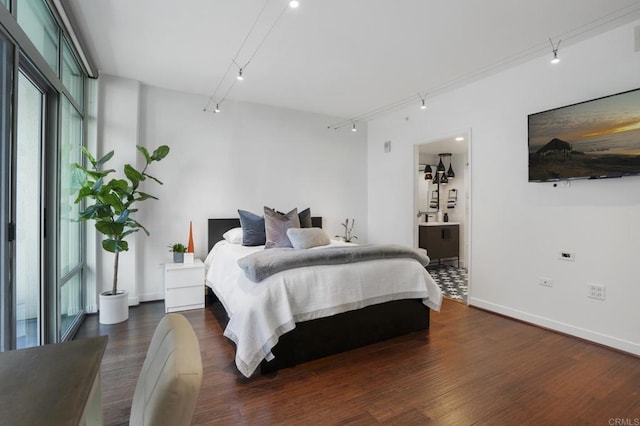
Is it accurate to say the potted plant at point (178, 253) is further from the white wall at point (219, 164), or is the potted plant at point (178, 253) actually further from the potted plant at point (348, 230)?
the potted plant at point (348, 230)

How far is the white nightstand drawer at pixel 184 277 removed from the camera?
3.69 metres

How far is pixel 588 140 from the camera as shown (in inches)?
115

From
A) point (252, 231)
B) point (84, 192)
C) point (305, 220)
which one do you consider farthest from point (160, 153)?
point (305, 220)

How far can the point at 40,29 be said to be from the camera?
2.19 m

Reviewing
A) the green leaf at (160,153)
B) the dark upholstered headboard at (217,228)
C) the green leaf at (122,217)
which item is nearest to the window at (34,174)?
the green leaf at (122,217)

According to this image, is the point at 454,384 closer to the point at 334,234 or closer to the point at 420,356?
the point at 420,356

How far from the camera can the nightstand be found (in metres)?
3.69

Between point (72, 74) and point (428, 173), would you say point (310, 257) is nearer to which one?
point (72, 74)

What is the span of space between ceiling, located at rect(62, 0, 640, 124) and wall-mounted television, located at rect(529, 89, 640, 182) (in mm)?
656

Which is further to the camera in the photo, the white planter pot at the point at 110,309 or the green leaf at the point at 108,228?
the white planter pot at the point at 110,309

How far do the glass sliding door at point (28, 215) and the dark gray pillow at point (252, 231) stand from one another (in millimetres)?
2018

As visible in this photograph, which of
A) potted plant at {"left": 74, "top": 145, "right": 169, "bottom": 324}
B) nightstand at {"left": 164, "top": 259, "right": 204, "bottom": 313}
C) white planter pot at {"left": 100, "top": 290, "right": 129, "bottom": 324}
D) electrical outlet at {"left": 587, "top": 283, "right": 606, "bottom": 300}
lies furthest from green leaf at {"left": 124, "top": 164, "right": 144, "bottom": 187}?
electrical outlet at {"left": 587, "top": 283, "right": 606, "bottom": 300}

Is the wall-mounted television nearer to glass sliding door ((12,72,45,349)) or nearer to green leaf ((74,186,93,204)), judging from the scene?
glass sliding door ((12,72,45,349))

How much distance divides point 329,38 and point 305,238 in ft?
6.88
